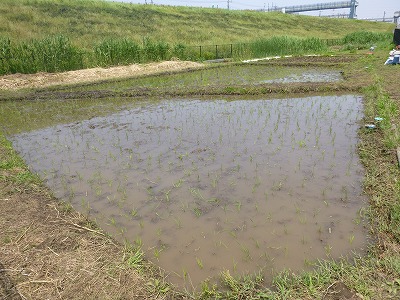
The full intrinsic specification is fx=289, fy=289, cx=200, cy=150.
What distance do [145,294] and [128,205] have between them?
163 cm

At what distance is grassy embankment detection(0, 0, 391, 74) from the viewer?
1508cm

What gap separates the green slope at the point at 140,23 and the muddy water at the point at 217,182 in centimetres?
1843

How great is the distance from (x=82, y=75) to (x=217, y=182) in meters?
12.9

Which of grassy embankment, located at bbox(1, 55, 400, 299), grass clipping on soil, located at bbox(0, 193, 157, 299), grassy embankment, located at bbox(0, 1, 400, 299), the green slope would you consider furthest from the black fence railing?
grass clipping on soil, located at bbox(0, 193, 157, 299)

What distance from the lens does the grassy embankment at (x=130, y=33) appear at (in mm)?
15076

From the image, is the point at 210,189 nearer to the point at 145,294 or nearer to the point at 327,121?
the point at 145,294

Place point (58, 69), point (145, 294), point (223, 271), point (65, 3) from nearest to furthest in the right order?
point (145, 294), point (223, 271), point (58, 69), point (65, 3)

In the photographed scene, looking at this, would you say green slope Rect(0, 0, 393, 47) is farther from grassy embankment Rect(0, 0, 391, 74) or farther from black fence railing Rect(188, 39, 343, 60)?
black fence railing Rect(188, 39, 343, 60)

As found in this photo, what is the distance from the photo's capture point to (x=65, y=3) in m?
30.4

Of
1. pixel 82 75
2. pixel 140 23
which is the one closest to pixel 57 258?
pixel 82 75

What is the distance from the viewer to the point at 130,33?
1090 inches

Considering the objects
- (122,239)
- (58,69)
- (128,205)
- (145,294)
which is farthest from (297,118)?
(58,69)

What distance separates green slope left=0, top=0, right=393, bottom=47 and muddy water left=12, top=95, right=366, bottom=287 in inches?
726

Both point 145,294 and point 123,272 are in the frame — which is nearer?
point 145,294
